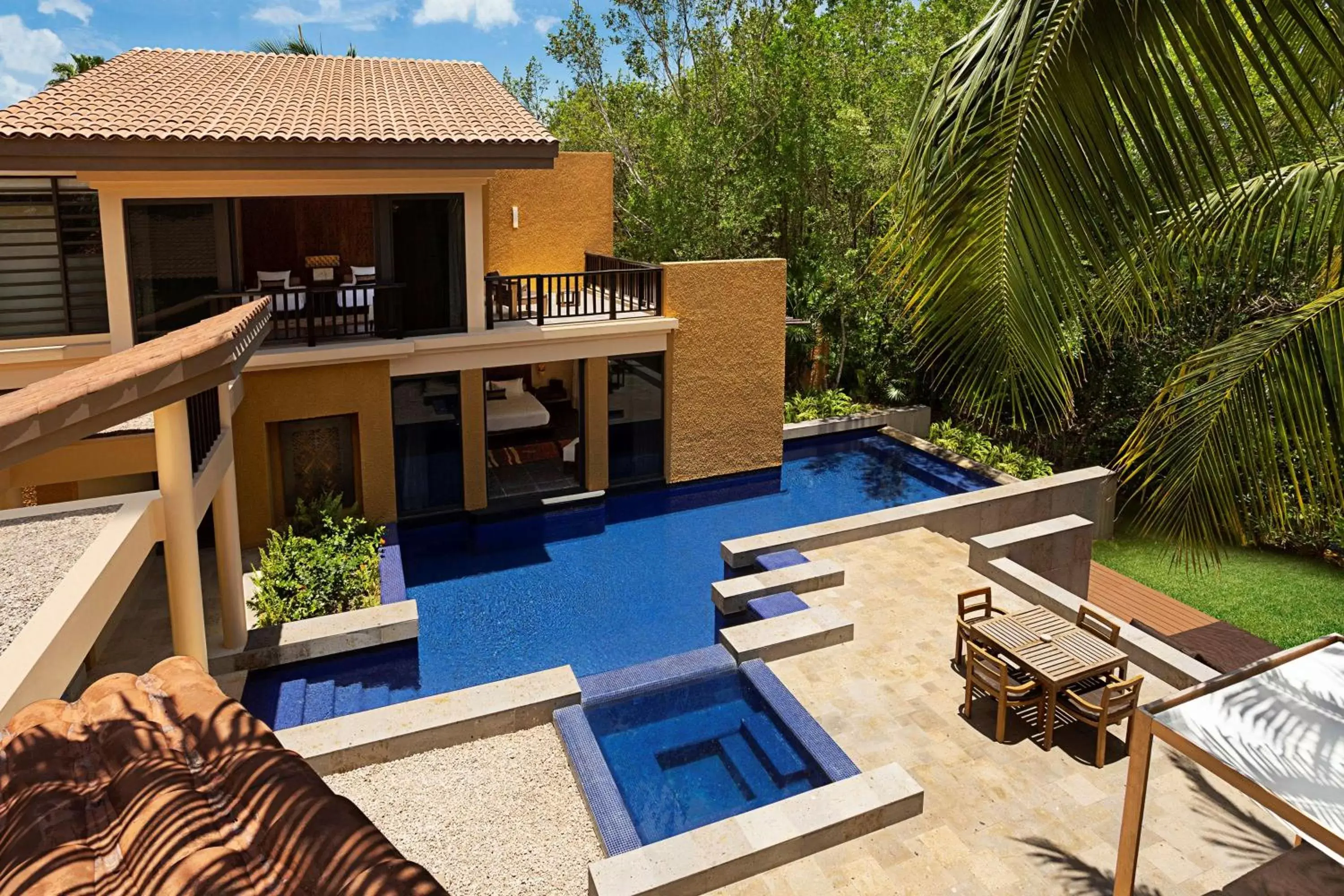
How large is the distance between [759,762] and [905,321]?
675cm

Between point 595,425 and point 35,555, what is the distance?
38.8 feet

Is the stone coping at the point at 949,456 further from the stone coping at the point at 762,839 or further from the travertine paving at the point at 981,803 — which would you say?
the stone coping at the point at 762,839

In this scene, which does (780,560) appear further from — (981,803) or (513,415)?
(513,415)

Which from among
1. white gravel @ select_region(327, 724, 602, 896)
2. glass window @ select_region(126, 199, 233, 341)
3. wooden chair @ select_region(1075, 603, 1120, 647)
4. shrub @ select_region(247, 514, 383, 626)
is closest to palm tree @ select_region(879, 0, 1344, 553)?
white gravel @ select_region(327, 724, 602, 896)

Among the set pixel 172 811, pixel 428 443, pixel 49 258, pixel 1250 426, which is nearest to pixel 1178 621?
pixel 1250 426

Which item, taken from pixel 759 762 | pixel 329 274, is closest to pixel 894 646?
pixel 759 762

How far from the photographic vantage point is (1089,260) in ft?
11.8

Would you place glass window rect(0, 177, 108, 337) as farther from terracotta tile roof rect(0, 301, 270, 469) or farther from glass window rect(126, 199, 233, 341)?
terracotta tile roof rect(0, 301, 270, 469)

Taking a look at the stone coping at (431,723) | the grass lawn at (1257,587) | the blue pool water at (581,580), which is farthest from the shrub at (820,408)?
the stone coping at (431,723)

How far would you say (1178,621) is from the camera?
15.8 meters

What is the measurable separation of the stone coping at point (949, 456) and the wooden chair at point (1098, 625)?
7.75 metres

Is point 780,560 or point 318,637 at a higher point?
point 780,560

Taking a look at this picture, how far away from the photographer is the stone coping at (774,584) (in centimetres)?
1304

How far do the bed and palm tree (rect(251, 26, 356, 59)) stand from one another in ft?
54.4
